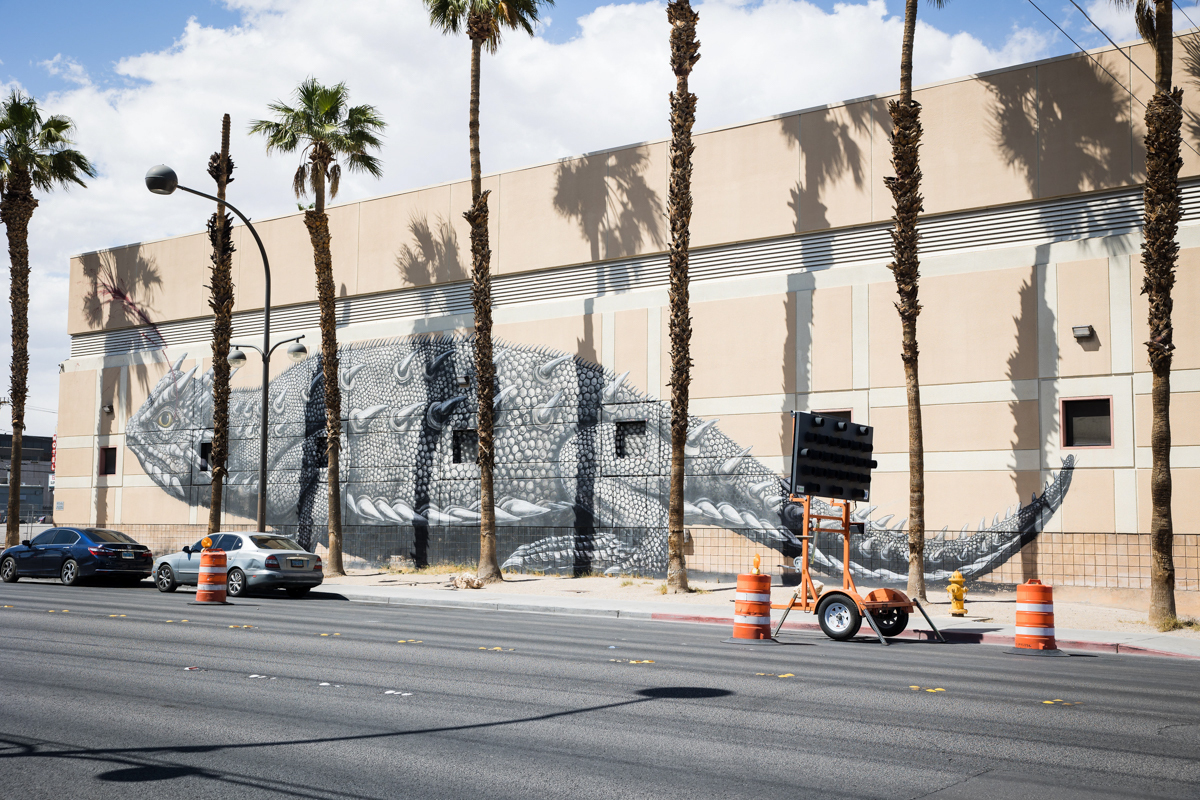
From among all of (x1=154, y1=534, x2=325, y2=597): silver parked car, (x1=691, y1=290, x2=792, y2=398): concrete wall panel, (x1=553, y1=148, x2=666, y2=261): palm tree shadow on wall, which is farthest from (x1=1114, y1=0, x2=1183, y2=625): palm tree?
(x1=154, y1=534, x2=325, y2=597): silver parked car

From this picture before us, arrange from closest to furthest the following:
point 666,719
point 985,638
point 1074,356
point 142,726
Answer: point 142,726 → point 666,719 → point 985,638 → point 1074,356

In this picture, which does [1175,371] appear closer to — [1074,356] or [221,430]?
[1074,356]

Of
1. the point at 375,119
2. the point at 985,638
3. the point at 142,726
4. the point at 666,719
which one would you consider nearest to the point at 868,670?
the point at 666,719

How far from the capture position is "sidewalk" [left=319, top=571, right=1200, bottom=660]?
16.8 metres

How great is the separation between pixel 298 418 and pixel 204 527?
5.96 meters

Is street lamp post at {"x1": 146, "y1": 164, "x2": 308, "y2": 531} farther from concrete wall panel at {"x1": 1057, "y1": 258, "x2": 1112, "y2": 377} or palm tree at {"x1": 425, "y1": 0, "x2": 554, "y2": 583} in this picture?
concrete wall panel at {"x1": 1057, "y1": 258, "x2": 1112, "y2": 377}

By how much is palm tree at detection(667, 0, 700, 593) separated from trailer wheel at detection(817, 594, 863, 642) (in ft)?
27.0

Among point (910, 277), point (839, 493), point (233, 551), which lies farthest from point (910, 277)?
point (233, 551)

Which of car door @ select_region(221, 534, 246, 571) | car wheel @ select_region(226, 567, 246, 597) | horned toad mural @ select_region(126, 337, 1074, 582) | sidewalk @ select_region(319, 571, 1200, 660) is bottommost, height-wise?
sidewalk @ select_region(319, 571, 1200, 660)

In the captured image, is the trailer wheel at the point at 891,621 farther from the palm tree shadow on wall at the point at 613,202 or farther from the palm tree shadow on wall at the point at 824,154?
the palm tree shadow on wall at the point at 613,202

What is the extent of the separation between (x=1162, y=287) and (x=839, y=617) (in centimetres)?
862

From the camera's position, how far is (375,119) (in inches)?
1226

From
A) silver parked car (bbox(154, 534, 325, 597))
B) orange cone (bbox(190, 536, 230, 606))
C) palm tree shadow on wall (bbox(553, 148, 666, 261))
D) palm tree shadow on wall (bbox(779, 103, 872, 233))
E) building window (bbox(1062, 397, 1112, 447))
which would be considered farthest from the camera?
palm tree shadow on wall (bbox(553, 148, 666, 261))

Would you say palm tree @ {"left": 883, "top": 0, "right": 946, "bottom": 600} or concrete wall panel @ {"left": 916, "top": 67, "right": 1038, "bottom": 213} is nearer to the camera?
palm tree @ {"left": 883, "top": 0, "right": 946, "bottom": 600}
